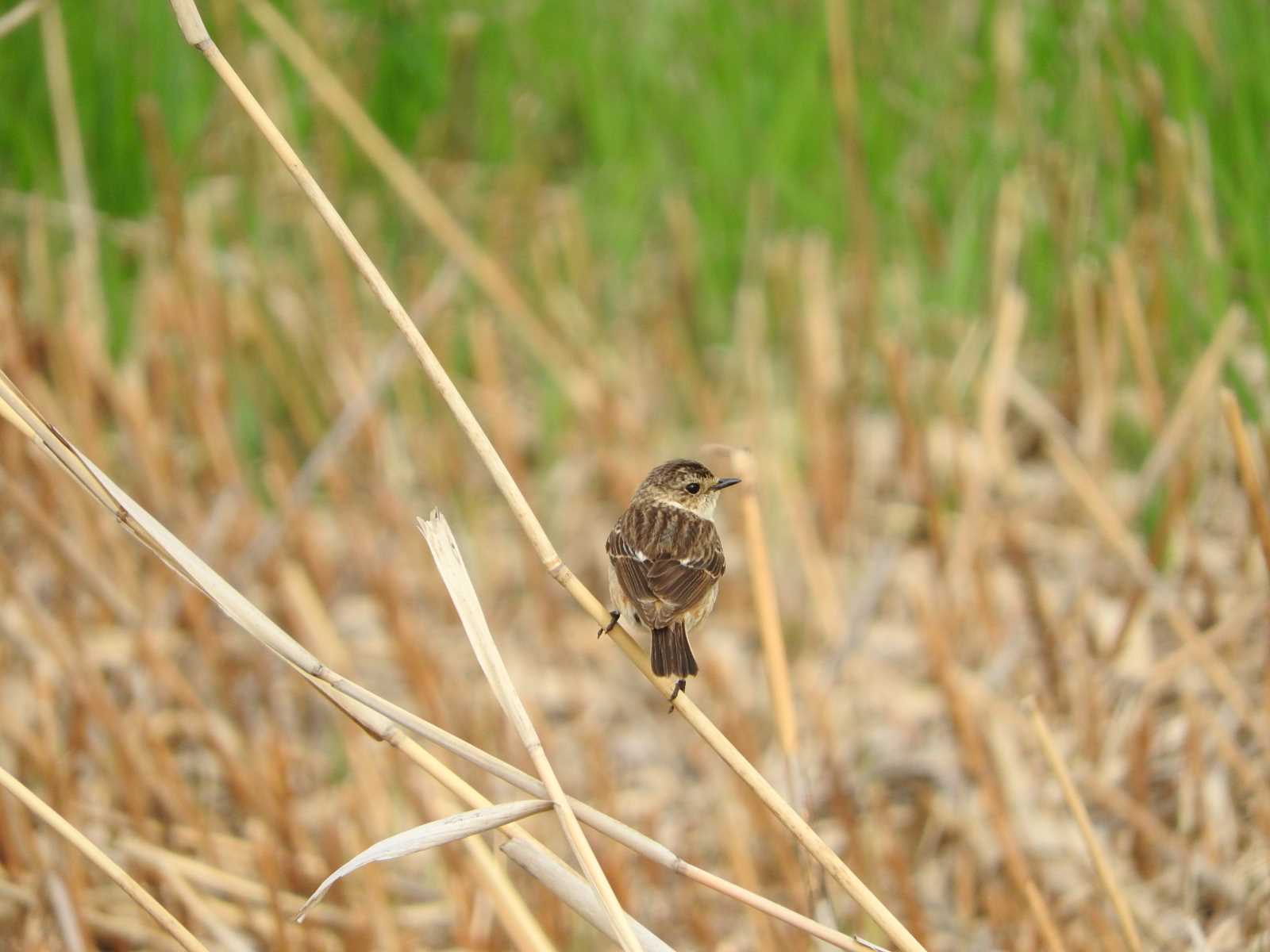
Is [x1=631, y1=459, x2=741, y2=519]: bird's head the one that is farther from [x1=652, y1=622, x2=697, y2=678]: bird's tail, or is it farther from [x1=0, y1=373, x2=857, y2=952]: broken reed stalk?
[x1=0, y1=373, x2=857, y2=952]: broken reed stalk

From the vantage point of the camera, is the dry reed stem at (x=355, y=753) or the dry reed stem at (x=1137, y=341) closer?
the dry reed stem at (x=355, y=753)

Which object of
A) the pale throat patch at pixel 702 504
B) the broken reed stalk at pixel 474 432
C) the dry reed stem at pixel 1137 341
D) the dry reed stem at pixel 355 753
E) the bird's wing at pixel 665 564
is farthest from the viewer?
the dry reed stem at pixel 1137 341

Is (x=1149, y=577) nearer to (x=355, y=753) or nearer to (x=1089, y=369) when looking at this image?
(x=1089, y=369)

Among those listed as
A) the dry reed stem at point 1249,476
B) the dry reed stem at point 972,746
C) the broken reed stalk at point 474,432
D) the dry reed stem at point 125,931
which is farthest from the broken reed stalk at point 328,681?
the dry reed stem at point 125,931

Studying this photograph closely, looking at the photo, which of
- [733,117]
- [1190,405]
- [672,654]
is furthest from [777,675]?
[733,117]

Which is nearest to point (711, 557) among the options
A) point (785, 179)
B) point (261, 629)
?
point (261, 629)

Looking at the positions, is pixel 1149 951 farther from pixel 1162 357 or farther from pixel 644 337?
pixel 644 337

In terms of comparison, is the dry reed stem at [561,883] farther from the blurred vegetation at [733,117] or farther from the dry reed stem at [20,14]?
the blurred vegetation at [733,117]
